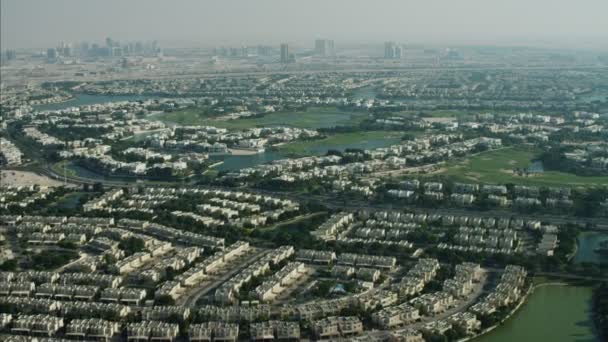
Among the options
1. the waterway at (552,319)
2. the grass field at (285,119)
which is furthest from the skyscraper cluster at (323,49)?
the waterway at (552,319)

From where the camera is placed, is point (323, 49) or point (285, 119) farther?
point (323, 49)

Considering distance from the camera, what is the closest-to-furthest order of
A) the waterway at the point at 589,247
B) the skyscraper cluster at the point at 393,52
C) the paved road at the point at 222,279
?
the paved road at the point at 222,279, the waterway at the point at 589,247, the skyscraper cluster at the point at 393,52

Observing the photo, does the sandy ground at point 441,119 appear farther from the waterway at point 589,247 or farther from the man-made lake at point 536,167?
the waterway at point 589,247

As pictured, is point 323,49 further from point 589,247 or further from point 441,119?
point 589,247

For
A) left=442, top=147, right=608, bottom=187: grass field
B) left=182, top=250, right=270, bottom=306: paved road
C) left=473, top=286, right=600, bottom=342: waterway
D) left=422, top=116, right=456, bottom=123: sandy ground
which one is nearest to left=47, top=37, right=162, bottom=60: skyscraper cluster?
left=422, top=116, right=456, bottom=123: sandy ground

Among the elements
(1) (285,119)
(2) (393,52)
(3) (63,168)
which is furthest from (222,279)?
(2) (393,52)

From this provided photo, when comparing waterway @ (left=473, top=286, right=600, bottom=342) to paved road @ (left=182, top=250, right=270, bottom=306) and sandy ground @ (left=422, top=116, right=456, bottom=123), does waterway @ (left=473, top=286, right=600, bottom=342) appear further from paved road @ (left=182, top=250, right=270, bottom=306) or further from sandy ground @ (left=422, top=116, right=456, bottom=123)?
sandy ground @ (left=422, top=116, right=456, bottom=123)
